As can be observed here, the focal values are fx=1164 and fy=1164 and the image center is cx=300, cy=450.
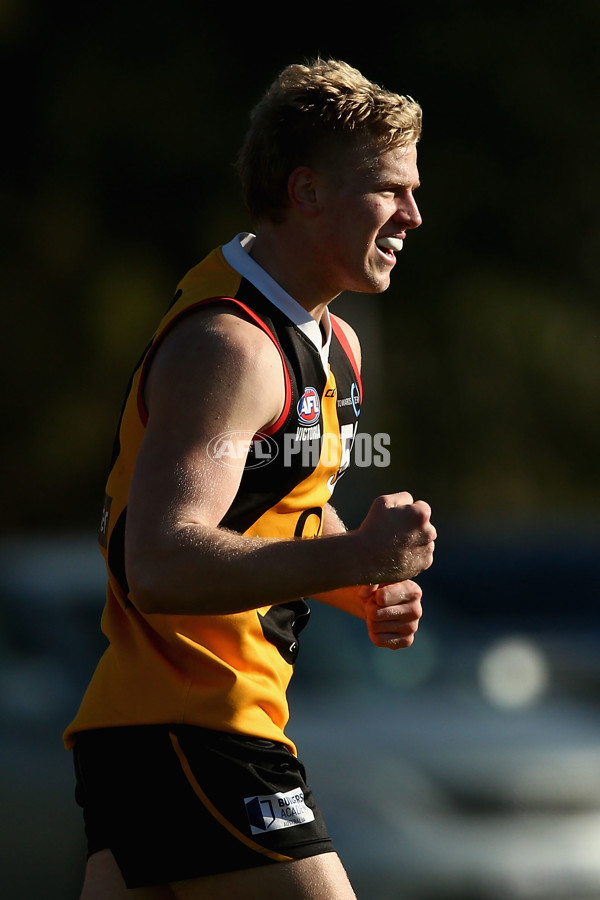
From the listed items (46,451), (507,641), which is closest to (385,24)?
(46,451)

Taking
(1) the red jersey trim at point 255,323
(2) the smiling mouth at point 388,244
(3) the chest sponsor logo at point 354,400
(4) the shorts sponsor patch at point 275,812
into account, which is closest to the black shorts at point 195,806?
(4) the shorts sponsor patch at point 275,812

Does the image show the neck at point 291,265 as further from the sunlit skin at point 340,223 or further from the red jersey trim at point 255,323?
the red jersey trim at point 255,323

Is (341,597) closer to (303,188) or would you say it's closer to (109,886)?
(109,886)

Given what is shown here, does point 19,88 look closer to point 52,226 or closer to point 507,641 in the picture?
point 52,226

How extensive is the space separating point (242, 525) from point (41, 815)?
4.28ft

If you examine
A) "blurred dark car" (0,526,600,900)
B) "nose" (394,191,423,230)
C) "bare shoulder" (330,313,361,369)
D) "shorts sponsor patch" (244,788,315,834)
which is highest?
"nose" (394,191,423,230)

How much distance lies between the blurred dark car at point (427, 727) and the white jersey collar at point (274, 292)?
1278mm

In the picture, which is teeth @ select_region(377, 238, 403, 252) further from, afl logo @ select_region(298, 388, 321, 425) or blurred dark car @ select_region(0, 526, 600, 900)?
blurred dark car @ select_region(0, 526, 600, 900)

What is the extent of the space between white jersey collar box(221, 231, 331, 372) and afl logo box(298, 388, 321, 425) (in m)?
0.12

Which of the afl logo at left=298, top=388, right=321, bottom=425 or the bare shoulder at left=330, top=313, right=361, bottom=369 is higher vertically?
the bare shoulder at left=330, top=313, right=361, bottom=369

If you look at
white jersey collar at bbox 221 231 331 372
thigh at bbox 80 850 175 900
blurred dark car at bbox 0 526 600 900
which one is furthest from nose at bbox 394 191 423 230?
blurred dark car at bbox 0 526 600 900

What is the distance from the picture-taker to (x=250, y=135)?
7.66 ft

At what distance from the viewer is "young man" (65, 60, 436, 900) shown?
1778mm

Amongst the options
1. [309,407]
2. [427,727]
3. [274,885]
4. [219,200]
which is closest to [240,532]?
[309,407]
